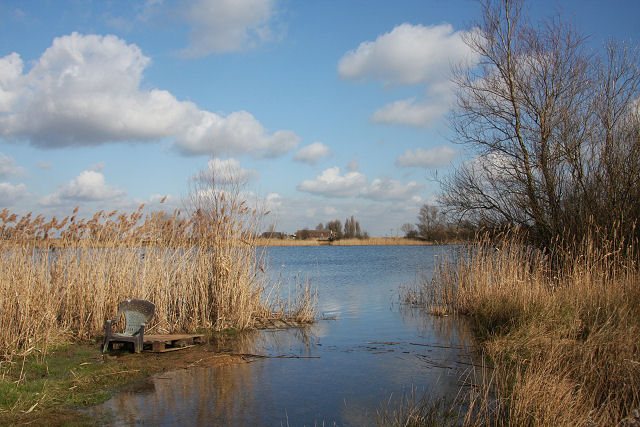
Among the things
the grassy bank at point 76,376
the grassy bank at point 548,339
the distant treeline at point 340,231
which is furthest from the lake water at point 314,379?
the distant treeline at point 340,231

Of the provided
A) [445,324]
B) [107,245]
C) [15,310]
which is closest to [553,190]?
[445,324]

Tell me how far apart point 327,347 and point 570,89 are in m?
9.86

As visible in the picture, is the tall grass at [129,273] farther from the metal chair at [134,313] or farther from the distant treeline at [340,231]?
the distant treeline at [340,231]

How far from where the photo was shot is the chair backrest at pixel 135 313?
895cm

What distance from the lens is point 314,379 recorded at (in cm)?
738

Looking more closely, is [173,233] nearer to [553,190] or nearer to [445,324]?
[445,324]

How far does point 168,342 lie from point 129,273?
2027mm

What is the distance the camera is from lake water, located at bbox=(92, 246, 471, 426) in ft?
19.0

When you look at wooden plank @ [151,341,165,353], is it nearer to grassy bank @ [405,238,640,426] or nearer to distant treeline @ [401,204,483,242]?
grassy bank @ [405,238,640,426]

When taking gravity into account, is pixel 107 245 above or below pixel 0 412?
above

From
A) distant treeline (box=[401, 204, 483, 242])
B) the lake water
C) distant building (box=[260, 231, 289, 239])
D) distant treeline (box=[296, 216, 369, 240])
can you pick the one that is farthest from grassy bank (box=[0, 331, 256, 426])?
distant treeline (box=[296, 216, 369, 240])

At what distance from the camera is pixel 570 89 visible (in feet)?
45.6

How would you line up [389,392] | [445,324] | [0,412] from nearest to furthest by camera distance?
1. [0,412]
2. [389,392]
3. [445,324]

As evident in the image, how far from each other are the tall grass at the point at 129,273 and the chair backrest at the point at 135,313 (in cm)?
79
